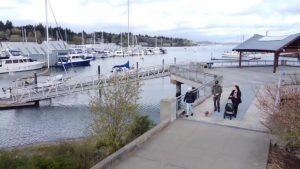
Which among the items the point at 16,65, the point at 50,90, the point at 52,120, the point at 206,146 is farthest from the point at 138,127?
the point at 16,65

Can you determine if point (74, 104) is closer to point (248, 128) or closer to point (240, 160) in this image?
point (248, 128)

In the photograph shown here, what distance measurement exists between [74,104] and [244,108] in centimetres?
2185

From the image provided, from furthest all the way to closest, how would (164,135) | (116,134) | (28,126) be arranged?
(28,126), (116,134), (164,135)

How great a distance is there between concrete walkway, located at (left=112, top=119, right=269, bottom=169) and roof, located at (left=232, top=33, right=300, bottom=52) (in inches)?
888

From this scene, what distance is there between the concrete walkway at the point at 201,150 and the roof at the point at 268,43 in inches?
888

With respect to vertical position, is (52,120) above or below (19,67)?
below

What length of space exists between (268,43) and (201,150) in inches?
1113

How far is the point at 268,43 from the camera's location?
35.1 metres

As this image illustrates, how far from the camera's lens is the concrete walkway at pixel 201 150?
372 inches

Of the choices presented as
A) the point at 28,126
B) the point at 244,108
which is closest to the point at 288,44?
the point at 244,108

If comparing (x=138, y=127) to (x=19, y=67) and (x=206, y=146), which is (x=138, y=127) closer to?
(x=206, y=146)

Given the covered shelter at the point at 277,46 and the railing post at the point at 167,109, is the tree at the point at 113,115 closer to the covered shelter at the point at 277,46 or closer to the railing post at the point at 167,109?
the railing post at the point at 167,109

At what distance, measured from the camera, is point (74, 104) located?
33469mm

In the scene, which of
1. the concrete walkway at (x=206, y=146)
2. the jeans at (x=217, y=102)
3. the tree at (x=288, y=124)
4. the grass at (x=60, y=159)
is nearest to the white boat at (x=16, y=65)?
the grass at (x=60, y=159)
